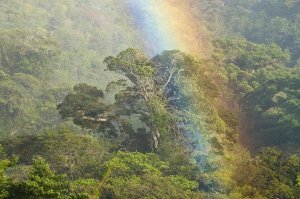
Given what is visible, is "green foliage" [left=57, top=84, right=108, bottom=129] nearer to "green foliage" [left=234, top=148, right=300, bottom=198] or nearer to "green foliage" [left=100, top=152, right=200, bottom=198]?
"green foliage" [left=100, top=152, right=200, bottom=198]

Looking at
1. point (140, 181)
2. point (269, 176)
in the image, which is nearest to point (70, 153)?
point (140, 181)

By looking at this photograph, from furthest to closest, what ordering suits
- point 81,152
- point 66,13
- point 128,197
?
point 66,13, point 81,152, point 128,197

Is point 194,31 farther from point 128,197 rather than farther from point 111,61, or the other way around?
point 128,197

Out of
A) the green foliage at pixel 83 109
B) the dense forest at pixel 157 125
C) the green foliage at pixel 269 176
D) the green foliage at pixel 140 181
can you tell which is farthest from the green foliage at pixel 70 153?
the green foliage at pixel 269 176

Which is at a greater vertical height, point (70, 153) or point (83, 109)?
point (83, 109)

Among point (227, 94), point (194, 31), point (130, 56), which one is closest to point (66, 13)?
point (194, 31)

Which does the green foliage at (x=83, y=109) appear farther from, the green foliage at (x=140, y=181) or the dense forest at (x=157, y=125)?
the green foliage at (x=140, y=181)

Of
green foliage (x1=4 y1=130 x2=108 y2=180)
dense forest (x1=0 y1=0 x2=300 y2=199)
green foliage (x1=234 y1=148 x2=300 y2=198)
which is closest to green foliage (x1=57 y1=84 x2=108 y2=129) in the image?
dense forest (x1=0 y1=0 x2=300 y2=199)

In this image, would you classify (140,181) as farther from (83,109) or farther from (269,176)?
(83,109)
